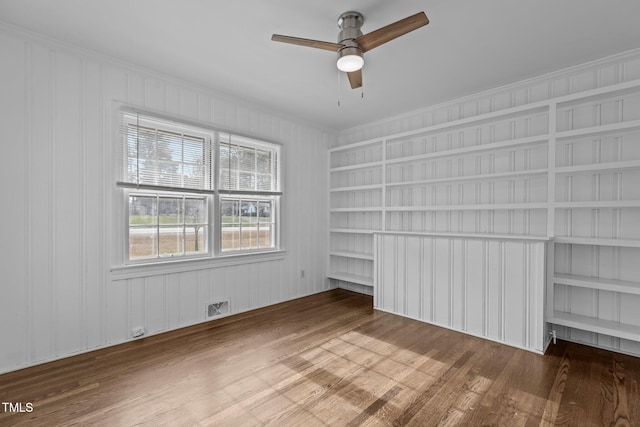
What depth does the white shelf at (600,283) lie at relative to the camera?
2.48m

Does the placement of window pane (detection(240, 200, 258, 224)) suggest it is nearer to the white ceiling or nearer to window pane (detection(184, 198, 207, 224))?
window pane (detection(184, 198, 207, 224))

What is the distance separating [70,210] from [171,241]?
934 mm

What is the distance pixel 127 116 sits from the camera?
296 cm

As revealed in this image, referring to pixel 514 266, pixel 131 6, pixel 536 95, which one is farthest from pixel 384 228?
pixel 131 6

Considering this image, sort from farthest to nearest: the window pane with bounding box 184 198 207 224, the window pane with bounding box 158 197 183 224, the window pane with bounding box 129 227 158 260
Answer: the window pane with bounding box 184 198 207 224 < the window pane with bounding box 158 197 183 224 < the window pane with bounding box 129 227 158 260

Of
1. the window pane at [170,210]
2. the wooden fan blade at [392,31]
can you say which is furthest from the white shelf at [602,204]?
the window pane at [170,210]

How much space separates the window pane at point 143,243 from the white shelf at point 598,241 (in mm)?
4051

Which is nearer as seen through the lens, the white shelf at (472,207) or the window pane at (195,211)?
the white shelf at (472,207)

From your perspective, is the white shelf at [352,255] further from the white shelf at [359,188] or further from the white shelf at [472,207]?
the white shelf at [359,188]

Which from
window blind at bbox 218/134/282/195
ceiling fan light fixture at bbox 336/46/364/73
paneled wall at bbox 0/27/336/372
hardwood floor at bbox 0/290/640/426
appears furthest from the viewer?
window blind at bbox 218/134/282/195

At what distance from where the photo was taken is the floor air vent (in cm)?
352

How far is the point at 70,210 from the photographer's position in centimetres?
262

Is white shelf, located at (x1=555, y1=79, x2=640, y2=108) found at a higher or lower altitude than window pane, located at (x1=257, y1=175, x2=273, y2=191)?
higher

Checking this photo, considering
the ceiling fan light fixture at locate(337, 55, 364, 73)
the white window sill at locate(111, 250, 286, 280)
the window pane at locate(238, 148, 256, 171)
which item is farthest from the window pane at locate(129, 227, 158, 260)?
the ceiling fan light fixture at locate(337, 55, 364, 73)
